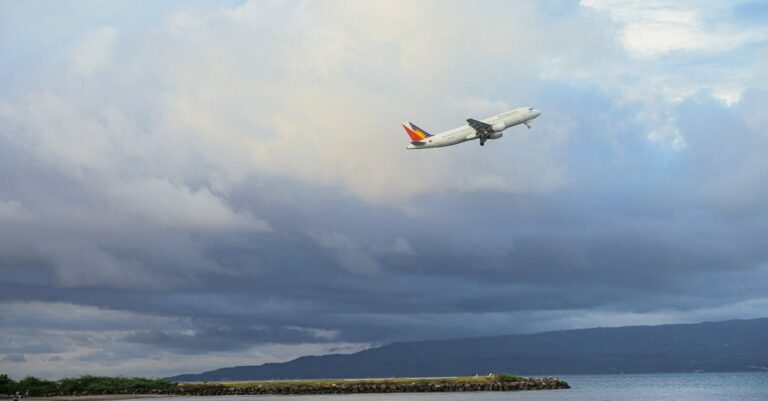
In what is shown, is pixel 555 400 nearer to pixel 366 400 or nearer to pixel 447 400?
pixel 447 400

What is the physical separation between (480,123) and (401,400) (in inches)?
2249

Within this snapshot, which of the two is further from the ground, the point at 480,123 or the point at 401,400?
the point at 480,123

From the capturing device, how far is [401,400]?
19825cm

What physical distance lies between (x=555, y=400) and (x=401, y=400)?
3069cm

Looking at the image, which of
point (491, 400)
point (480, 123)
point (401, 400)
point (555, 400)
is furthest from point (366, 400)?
point (480, 123)

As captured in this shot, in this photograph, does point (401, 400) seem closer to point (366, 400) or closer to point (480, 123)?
point (366, 400)

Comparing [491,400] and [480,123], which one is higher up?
[480,123]

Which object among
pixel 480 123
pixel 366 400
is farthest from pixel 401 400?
pixel 480 123

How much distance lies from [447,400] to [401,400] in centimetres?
963

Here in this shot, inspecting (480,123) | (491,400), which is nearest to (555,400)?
(491,400)

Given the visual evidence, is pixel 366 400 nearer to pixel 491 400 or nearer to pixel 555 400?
pixel 491 400

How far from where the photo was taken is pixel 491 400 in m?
193

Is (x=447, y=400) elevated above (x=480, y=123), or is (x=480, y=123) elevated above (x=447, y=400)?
(x=480, y=123)

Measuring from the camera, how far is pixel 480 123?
198 m
